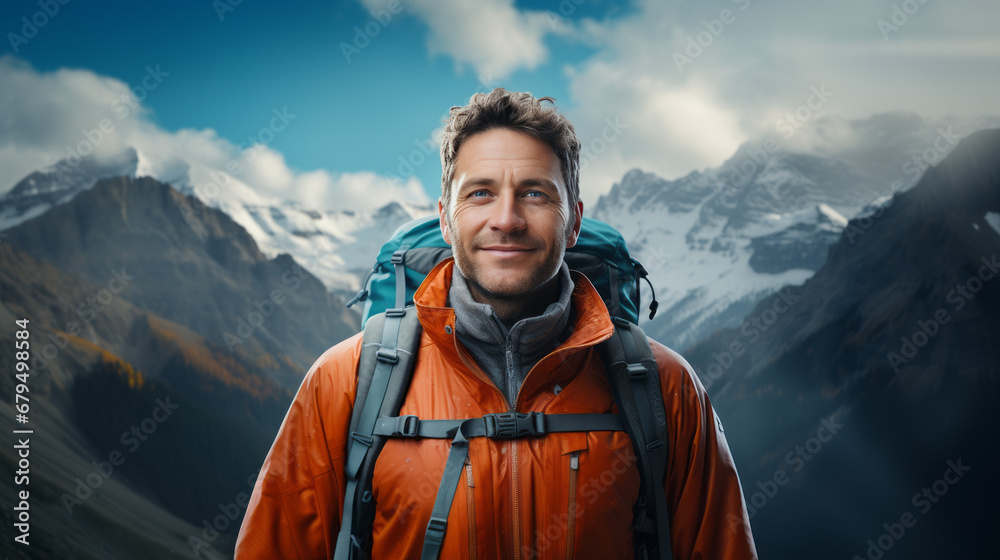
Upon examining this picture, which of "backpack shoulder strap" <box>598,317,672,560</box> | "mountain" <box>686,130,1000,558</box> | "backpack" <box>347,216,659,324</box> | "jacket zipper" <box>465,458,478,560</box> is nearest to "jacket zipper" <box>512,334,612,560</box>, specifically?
"jacket zipper" <box>465,458,478,560</box>

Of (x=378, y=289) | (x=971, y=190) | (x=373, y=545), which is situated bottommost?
(x=373, y=545)

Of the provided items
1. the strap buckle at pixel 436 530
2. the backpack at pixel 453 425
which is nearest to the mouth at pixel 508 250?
the backpack at pixel 453 425

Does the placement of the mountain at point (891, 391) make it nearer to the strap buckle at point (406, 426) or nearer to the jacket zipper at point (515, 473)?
the jacket zipper at point (515, 473)

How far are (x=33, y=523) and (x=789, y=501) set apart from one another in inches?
826

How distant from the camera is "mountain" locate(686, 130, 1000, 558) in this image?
15.0m

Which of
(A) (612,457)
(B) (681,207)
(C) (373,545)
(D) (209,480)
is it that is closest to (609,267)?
(A) (612,457)

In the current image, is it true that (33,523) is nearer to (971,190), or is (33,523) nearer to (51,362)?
(51,362)

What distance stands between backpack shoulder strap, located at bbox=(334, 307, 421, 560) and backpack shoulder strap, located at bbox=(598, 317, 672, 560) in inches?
34.9

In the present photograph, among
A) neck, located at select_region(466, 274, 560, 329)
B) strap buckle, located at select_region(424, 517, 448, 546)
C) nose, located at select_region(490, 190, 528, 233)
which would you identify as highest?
nose, located at select_region(490, 190, 528, 233)

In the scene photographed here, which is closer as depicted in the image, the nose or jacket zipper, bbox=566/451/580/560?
jacket zipper, bbox=566/451/580/560

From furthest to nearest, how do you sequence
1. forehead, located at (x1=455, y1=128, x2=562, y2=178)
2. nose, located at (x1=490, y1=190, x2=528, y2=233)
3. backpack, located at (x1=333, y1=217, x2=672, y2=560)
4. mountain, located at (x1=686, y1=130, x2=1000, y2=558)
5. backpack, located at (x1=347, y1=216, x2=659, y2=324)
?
mountain, located at (x1=686, y1=130, x2=1000, y2=558) < backpack, located at (x1=347, y1=216, x2=659, y2=324) < forehead, located at (x1=455, y1=128, x2=562, y2=178) < nose, located at (x1=490, y1=190, x2=528, y2=233) < backpack, located at (x1=333, y1=217, x2=672, y2=560)

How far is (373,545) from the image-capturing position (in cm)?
221

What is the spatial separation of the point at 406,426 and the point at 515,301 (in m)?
0.67

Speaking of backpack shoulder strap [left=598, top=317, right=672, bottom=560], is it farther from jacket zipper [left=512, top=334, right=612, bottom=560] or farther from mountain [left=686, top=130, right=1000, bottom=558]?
mountain [left=686, top=130, right=1000, bottom=558]
